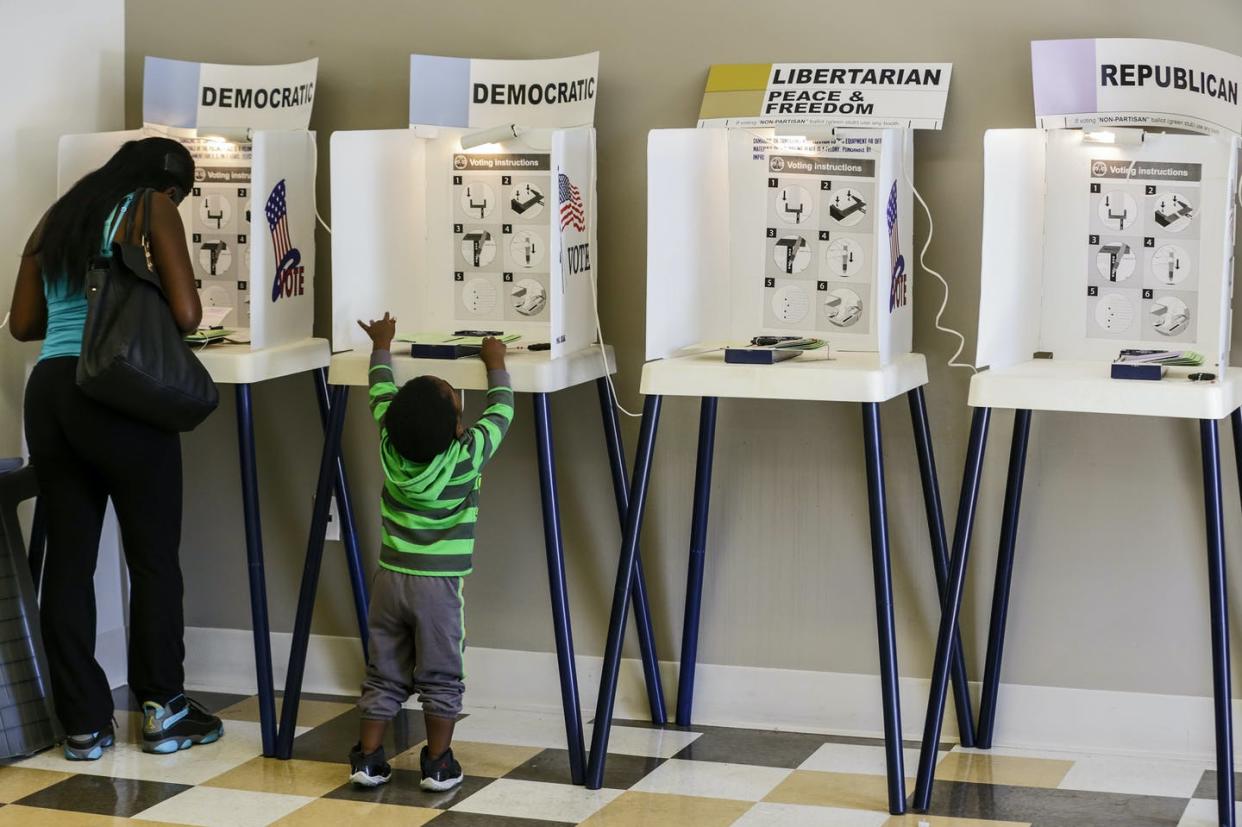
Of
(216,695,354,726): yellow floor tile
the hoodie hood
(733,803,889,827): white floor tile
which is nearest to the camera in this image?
(733,803,889,827): white floor tile

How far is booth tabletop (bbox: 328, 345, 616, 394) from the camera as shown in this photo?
3084 millimetres

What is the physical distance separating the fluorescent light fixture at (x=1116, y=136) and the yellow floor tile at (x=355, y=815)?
183cm

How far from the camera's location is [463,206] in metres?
3.41

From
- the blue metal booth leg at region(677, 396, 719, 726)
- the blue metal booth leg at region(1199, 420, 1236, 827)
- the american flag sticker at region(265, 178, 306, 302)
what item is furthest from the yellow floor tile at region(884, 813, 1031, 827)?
the american flag sticker at region(265, 178, 306, 302)

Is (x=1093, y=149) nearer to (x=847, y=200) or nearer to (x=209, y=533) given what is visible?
(x=847, y=200)

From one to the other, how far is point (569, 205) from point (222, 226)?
887 millimetres

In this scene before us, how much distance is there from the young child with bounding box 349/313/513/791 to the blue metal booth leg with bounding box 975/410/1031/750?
106 cm

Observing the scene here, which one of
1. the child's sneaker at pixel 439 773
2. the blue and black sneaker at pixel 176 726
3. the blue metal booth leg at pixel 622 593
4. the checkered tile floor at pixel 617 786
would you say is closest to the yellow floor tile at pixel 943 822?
the checkered tile floor at pixel 617 786

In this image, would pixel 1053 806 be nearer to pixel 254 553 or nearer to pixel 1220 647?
pixel 1220 647

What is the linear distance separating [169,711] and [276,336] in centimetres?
84

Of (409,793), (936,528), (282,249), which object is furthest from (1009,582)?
(282,249)

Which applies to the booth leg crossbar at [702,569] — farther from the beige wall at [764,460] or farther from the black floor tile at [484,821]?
the black floor tile at [484,821]

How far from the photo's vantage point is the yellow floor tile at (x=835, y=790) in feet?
9.67

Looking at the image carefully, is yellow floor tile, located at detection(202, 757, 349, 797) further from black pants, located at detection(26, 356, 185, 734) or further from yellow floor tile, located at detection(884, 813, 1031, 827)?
yellow floor tile, located at detection(884, 813, 1031, 827)
